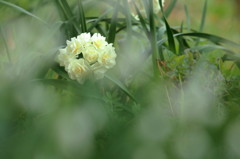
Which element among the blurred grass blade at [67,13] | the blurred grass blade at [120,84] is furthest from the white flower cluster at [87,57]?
the blurred grass blade at [67,13]

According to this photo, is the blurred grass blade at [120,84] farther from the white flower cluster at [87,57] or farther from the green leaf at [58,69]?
the green leaf at [58,69]

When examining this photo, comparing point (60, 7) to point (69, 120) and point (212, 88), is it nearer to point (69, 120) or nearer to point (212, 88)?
point (212, 88)

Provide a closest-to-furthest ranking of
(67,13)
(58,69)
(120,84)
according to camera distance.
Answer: (120,84), (58,69), (67,13)

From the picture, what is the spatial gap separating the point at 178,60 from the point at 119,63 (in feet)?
0.95

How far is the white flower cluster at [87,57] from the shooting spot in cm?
123

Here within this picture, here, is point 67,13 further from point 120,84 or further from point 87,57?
point 120,84

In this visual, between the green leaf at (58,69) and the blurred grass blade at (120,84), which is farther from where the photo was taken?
the green leaf at (58,69)

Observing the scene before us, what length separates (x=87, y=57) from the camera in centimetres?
127

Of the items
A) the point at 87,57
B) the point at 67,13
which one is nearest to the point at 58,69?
the point at 87,57

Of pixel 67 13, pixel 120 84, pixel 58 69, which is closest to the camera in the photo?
pixel 120 84

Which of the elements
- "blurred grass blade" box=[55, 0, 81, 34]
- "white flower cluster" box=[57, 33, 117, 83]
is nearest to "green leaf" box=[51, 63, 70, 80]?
"white flower cluster" box=[57, 33, 117, 83]

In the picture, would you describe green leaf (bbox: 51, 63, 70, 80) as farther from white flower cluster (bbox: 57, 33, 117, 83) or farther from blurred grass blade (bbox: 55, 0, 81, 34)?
blurred grass blade (bbox: 55, 0, 81, 34)

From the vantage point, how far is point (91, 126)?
31 cm

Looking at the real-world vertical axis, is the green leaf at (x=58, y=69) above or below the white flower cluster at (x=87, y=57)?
below
